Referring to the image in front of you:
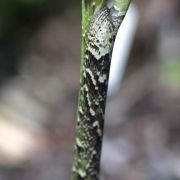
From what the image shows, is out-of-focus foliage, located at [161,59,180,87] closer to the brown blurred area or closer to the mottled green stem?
the brown blurred area

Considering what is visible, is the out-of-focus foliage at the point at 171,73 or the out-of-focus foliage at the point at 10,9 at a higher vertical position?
the out-of-focus foliage at the point at 10,9

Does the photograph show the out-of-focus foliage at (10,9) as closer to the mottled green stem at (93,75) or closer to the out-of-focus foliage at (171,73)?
the out-of-focus foliage at (171,73)

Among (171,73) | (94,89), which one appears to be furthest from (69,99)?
(94,89)

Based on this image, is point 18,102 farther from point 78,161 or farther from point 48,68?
point 78,161

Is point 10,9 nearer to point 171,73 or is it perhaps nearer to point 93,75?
point 171,73

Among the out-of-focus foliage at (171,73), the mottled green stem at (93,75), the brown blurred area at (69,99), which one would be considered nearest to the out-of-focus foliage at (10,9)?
the brown blurred area at (69,99)

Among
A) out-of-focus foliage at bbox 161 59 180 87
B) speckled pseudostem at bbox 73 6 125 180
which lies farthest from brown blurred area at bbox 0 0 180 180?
speckled pseudostem at bbox 73 6 125 180

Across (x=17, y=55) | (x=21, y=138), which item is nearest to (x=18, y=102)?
(x=21, y=138)
